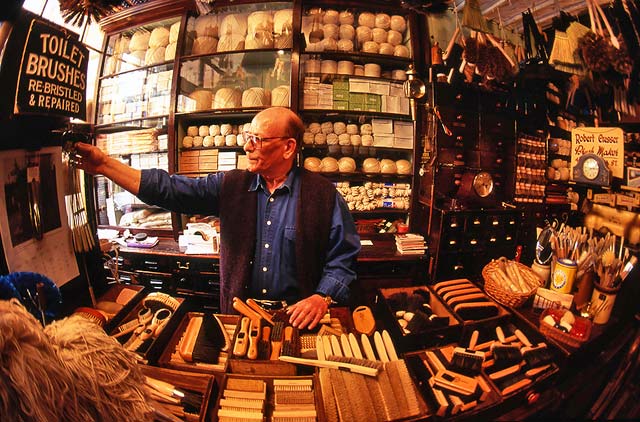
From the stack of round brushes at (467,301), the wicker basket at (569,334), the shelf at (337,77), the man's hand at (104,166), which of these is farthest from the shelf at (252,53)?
the wicker basket at (569,334)

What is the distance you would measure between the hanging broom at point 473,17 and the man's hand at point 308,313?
7.85ft

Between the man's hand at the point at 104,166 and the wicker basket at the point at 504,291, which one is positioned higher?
the man's hand at the point at 104,166

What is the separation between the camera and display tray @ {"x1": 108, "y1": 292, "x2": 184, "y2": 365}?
2.81ft

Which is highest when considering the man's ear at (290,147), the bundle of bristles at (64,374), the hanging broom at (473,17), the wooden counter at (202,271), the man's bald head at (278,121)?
the hanging broom at (473,17)

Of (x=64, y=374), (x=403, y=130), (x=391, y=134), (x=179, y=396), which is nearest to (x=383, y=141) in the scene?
(x=391, y=134)

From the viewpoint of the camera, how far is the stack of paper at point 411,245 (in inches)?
106

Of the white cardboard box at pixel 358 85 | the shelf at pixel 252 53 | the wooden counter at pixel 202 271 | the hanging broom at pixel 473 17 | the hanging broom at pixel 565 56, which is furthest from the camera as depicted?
the white cardboard box at pixel 358 85

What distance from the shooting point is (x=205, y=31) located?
9.17 ft

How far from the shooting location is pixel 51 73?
521 mm

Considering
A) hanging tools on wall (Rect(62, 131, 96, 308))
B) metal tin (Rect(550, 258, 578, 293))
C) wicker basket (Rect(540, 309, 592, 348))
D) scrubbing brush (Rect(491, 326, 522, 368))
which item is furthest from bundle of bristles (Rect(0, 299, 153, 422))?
metal tin (Rect(550, 258, 578, 293))

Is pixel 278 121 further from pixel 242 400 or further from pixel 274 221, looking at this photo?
pixel 242 400

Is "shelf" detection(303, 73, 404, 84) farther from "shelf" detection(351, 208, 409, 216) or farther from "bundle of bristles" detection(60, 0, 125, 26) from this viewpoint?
"bundle of bristles" detection(60, 0, 125, 26)

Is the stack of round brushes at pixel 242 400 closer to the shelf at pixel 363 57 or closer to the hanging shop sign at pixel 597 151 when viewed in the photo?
the hanging shop sign at pixel 597 151

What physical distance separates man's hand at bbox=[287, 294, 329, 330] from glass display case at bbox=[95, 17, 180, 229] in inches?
99.5
